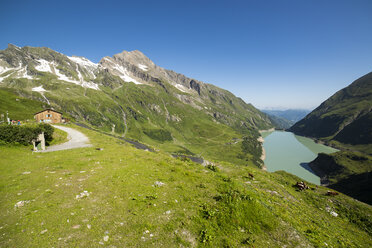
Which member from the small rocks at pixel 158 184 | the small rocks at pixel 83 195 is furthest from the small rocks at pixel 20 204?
the small rocks at pixel 158 184

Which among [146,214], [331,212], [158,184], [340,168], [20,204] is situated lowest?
[340,168]

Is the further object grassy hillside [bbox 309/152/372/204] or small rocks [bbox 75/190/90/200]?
grassy hillside [bbox 309/152/372/204]

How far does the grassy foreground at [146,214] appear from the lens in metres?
8.03

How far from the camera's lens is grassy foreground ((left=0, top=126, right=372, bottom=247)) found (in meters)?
8.03

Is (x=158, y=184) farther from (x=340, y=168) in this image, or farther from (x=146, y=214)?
(x=340, y=168)

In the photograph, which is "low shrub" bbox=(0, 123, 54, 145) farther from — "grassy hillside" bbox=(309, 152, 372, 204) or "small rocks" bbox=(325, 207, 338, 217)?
"grassy hillside" bbox=(309, 152, 372, 204)

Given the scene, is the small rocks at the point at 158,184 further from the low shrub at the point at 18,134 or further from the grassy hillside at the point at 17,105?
the grassy hillside at the point at 17,105

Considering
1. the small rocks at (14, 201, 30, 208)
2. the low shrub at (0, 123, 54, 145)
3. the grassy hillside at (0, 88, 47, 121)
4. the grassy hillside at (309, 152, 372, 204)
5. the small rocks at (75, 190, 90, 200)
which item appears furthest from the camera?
the grassy hillside at (309, 152, 372, 204)

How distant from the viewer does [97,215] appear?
9609mm

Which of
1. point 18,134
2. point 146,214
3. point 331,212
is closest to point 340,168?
point 331,212

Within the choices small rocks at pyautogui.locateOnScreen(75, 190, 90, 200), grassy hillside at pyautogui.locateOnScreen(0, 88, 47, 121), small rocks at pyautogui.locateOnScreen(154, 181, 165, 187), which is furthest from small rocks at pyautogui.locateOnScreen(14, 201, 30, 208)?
grassy hillside at pyautogui.locateOnScreen(0, 88, 47, 121)

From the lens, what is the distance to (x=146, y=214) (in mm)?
10023

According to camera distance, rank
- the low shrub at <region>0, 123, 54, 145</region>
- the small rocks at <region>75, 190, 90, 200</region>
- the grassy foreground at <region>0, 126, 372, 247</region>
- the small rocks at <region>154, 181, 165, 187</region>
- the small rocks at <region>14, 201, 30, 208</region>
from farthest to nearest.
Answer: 1. the low shrub at <region>0, 123, 54, 145</region>
2. the small rocks at <region>154, 181, 165, 187</region>
3. the small rocks at <region>75, 190, 90, 200</region>
4. the small rocks at <region>14, 201, 30, 208</region>
5. the grassy foreground at <region>0, 126, 372, 247</region>

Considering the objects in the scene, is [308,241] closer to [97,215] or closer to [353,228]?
[353,228]
